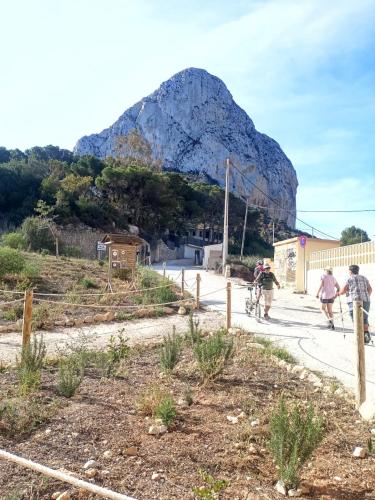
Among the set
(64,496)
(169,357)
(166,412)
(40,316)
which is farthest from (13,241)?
(64,496)

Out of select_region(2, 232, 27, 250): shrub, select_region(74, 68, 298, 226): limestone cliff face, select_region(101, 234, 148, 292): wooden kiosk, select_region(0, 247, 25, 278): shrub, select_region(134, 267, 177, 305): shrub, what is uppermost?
select_region(74, 68, 298, 226): limestone cliff face

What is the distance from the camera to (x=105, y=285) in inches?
559

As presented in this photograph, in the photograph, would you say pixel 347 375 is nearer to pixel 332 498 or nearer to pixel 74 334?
pixel 332 498

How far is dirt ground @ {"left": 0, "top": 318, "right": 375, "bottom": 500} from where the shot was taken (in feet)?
9.27

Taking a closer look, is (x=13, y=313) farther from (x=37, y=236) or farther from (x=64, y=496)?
(x=37, y=236)

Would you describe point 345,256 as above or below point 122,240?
below

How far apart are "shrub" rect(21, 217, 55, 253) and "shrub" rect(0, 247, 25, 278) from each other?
10.6 meters

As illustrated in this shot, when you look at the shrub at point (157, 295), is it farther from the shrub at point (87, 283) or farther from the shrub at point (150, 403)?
the shrub at point (150, 403)

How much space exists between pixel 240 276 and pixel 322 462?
22919 mm

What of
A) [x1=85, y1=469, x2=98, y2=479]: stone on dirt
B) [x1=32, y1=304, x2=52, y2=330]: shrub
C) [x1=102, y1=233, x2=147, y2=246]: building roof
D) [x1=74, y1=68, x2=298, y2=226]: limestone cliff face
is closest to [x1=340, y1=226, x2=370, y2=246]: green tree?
[x1=74, y1=68, x2=298, y2=226]: limestone cliff face

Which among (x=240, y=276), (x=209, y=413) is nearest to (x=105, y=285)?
(x=209, y=413)

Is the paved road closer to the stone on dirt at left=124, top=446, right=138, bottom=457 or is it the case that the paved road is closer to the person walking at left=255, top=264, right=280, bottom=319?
the person walking at left=255, top=264, right=280, bottom=319

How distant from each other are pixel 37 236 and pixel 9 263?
12.0 metres

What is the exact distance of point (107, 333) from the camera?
8891 millimetres
